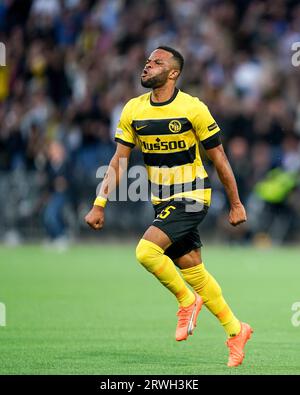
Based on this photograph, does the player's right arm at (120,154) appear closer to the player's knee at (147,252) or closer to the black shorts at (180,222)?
the black shorts at (180,222)

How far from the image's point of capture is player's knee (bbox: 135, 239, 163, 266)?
9.04 meters

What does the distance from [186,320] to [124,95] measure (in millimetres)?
14450

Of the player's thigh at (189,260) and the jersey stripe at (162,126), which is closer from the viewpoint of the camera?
→ the jersey stripe at (162,126)

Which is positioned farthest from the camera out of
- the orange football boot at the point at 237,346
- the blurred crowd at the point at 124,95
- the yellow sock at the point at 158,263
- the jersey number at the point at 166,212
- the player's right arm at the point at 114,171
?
the blurred crowd at the point at 124,95

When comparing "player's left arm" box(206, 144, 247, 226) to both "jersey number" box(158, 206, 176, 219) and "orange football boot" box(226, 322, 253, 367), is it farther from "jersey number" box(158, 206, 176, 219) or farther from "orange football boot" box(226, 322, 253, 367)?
"orange football boot" box(226, 322, 253, 367)

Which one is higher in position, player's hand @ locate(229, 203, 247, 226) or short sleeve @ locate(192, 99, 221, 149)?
short sleeve @ locate(192, 99, 221, 149)

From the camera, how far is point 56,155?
2284 centimetres

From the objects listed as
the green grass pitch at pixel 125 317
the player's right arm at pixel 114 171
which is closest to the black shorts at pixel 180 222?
the player's right arm at pixel 114 171

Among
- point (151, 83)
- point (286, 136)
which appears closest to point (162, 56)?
point (151, 83)

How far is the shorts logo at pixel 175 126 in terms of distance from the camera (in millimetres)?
9242

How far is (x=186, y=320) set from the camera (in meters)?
9.50

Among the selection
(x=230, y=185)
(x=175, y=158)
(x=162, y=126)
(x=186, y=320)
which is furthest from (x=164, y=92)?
(x=186, y=320)

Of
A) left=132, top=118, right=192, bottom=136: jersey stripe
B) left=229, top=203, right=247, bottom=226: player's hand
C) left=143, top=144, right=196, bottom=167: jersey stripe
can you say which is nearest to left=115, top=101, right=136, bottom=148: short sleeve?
left=132, top=118, right=192, bottom=136: jersey stripe

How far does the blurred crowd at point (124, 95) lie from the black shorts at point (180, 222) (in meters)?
12.2
